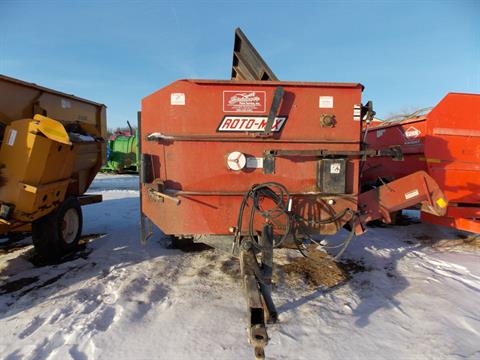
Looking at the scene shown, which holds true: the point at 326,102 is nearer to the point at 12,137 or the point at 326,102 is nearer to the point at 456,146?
the point at 456,146

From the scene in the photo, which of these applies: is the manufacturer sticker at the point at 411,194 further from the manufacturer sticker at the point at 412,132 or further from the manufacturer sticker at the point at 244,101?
the manufacturer sticker at the point at 412,132

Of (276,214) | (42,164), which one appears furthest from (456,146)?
(42,164)

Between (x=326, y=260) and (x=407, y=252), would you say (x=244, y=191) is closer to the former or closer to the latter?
(x=326, y=260)

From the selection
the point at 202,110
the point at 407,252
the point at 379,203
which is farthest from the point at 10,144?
the point at 407,252

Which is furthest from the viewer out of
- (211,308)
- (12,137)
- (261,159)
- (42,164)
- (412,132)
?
(412,132)

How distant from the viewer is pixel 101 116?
20.2 ft

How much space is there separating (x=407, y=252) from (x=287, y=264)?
207 cm

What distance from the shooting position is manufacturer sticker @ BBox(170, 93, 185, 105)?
118 inches

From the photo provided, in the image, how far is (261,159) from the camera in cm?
303

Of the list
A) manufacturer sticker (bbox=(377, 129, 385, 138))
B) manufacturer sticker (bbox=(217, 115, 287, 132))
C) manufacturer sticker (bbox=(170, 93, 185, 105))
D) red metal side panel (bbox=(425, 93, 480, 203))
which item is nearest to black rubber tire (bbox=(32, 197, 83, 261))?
manufacturer sticker (bbox=(170, 93, 185, 105))

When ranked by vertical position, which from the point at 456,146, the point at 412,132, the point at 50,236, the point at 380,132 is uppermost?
the point at 380,132

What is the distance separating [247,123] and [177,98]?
0.76 m

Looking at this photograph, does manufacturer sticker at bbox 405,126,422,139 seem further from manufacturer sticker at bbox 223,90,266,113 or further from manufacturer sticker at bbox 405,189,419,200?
manufacturer sticker at bbox 223,90,266,113

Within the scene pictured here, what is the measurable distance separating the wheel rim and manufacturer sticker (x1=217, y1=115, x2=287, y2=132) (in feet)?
10.1
